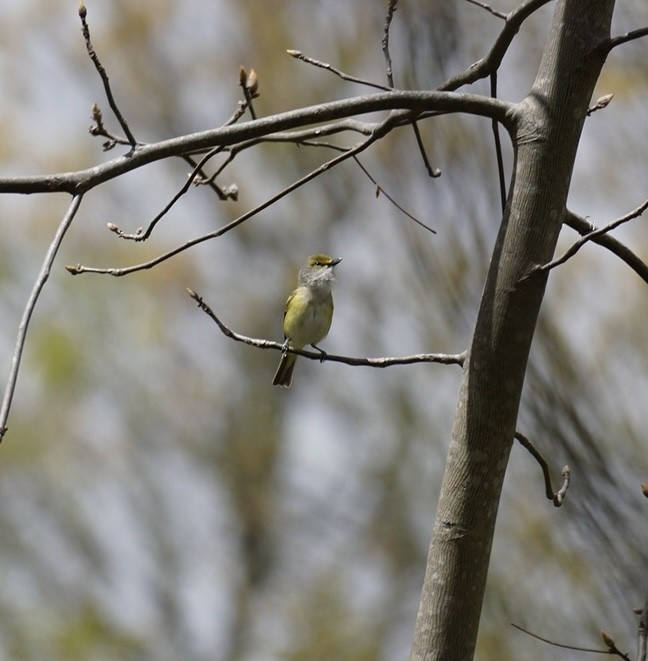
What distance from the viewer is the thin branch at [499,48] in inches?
95.0

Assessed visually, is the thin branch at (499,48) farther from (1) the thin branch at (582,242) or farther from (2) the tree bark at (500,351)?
(1) the thin branch at (582,242)

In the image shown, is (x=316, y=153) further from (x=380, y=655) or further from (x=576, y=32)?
(x=576, y=32)

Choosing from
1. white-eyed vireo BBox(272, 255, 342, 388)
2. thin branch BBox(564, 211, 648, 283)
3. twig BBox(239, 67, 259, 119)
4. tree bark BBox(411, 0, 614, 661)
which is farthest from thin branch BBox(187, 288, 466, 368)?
white-eyed vireo BBox(272, 255, 342, 388)

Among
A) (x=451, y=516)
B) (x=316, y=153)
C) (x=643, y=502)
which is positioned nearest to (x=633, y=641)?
(x=643, y=502)

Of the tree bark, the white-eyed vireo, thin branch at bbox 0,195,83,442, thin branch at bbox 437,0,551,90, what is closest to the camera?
thin branch at bbox 0,195,83,442

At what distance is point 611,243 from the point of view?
2.30 m

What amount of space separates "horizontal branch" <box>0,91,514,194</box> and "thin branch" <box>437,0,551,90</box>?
0.31 meters

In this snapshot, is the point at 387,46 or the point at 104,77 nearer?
the point at 104,77

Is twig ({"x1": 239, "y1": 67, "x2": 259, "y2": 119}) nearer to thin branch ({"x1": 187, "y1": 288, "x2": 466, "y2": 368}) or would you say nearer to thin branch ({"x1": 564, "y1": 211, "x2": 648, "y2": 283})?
thin branch ({"x1": 187, "y1": 288, "x2": 466, "y2": 368})

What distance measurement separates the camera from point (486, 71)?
2.50 meters

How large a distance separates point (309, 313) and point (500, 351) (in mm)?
2720

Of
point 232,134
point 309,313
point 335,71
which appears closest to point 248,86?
point 335,71

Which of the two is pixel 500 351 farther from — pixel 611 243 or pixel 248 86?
pixel 248 86

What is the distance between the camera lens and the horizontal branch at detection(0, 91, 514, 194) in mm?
1952
